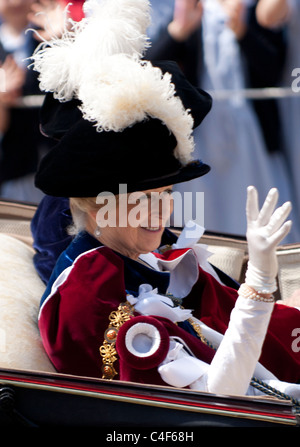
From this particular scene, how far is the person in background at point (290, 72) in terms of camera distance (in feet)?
11.0

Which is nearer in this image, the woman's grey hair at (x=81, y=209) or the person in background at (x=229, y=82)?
the woman's grey hair at (x=81, y=209)

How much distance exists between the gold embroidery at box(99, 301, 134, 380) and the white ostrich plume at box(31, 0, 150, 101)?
0.59 metres

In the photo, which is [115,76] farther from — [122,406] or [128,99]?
[122,406]

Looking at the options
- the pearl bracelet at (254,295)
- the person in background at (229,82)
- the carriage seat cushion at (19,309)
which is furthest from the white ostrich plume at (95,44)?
the person in background at (229,82)

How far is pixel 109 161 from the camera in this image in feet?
5.32

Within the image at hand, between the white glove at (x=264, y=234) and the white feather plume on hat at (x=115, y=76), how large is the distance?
0.37 m

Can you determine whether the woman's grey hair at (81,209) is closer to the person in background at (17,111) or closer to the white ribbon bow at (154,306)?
the white ribbon bow at (154,306)

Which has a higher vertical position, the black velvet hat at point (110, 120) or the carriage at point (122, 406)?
the black velvet hat at point (110, 120)

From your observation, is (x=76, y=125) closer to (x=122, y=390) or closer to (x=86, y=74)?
(x=86, y=74)

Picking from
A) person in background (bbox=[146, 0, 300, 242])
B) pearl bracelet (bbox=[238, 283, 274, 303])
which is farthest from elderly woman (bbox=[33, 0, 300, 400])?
person in background (bbox=[146, 0, 300, 242])

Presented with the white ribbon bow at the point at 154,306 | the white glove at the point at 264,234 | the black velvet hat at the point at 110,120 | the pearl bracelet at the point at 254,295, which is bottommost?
the white ribbon bow at the point at 154,306

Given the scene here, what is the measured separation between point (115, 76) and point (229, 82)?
2056 millimetres

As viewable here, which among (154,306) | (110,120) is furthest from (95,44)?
(154,306)

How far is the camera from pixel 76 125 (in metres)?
1.68
